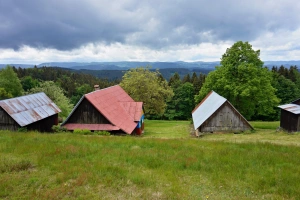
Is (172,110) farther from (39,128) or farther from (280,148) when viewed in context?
(280,148)

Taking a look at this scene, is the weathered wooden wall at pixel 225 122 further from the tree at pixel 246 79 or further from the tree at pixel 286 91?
the tree at pixel 286 91

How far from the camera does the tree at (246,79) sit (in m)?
31.0

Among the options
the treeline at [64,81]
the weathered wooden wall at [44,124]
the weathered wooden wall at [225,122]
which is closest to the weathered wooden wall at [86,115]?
the weathered wooden wall at [44,124]

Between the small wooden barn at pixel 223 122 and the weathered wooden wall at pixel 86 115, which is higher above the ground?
the weathered wooden wall at pixel 86 115

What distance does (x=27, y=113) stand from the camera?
25.8 m

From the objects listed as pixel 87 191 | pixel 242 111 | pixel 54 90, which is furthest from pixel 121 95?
pixel 54 90

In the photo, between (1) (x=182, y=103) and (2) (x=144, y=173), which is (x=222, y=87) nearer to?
(2) (x=144, y=173)

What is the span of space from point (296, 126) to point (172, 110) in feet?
129

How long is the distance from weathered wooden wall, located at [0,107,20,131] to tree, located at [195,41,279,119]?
Result: 26.3 metres

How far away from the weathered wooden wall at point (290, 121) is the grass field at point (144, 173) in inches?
711

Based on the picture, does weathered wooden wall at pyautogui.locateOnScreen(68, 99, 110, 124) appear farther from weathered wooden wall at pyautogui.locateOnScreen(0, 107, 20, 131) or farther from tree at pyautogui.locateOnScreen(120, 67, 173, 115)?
tree at pyautogui.locateOnScreen(120, 67, 173, 115)

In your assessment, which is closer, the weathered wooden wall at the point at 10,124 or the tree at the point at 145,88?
the weathered wooden wall at the point at 10,124

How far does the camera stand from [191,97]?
6481cm

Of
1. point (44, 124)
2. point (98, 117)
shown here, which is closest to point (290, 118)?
point (98, 117)
